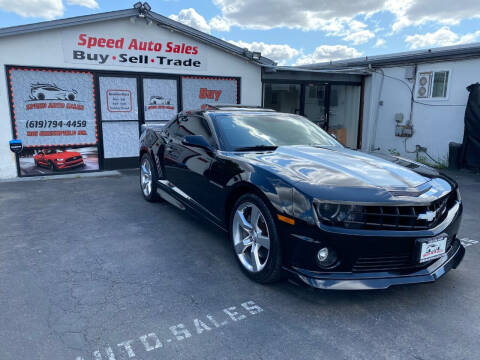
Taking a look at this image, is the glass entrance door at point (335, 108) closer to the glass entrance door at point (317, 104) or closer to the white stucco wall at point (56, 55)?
the glass entrance door at point (317, 104)

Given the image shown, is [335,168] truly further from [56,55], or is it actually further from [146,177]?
[56,55]

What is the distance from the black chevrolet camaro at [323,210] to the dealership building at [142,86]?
3.84 m

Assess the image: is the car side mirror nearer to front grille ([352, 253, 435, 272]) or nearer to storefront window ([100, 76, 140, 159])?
front grille ([352, 253, 435, 272])

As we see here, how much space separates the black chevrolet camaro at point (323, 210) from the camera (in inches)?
102

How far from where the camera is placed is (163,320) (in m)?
2.63

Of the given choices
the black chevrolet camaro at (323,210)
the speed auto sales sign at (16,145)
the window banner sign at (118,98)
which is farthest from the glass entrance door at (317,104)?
the speed auto sales sign at (16,145)

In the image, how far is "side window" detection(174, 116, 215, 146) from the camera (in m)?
4.07

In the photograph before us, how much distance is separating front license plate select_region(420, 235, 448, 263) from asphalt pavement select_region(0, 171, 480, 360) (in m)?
0.42

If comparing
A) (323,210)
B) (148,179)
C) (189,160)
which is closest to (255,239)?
(323,210)

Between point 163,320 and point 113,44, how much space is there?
24.1 feet

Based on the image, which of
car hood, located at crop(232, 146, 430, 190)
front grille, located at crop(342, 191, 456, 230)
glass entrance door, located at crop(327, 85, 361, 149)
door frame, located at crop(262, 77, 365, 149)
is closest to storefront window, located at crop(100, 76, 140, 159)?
door frame, located at crop(262, 77, 365, 149)

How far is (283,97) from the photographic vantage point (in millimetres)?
11578

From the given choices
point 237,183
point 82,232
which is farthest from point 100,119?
point 237,183

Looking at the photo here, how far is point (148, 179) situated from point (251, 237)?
3.13 metres
